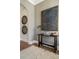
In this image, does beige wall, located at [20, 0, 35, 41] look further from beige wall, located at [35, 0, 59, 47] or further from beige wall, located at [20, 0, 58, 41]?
beige wall, located at [35, 0, 59, 47]

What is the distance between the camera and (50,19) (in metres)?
5.59

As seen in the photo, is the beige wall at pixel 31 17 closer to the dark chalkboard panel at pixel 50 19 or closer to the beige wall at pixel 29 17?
the beige wall at pixel 29 17

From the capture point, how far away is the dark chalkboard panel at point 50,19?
16.9ft

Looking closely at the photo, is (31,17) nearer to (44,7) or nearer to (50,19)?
(44,7)

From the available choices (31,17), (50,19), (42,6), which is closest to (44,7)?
(42,6)

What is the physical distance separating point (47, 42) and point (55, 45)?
0.97 metres

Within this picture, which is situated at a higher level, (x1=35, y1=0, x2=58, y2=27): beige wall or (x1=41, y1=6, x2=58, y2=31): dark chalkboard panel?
(x1=35, y1=0, x2=58, y2=27): beige wall

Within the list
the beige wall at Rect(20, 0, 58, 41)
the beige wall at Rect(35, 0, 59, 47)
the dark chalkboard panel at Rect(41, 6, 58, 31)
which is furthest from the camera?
the beige wall at Rect(20, 0, 58, 41)

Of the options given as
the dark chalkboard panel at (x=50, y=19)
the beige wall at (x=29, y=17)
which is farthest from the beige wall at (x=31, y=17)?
the dark chalkboard panel at (x=50, y=19)

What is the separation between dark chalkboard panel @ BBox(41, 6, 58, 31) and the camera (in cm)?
515

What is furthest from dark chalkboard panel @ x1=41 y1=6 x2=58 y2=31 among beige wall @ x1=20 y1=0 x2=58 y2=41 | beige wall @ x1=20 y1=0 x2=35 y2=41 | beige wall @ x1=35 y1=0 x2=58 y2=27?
beige wall @ x1=20 y1=0 x2=35 y2=41
